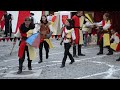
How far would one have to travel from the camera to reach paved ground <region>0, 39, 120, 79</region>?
9.52 m

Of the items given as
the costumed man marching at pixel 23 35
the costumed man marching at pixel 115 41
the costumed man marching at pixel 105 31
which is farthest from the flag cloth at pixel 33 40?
the costumed man marching at pixel 105 31

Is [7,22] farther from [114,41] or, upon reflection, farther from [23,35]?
[23,35]

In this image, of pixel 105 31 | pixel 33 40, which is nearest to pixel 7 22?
pixel 105 31

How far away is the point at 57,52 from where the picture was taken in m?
14.1

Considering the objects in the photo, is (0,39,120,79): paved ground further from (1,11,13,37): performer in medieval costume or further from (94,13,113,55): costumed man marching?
(1,11,13,37): performer in medieval costume

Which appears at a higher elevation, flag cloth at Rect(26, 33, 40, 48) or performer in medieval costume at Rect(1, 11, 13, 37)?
performer in medieval costume at Rect(1, 11, 13, 37)

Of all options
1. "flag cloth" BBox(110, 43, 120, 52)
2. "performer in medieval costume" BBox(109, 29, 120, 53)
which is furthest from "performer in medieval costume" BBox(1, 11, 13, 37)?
"flag cloth" BBox(110, 43, 120, 52)

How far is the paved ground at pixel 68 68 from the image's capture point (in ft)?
31.2

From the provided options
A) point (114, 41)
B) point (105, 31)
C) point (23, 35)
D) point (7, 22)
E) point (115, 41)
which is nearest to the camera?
point (23, 35)

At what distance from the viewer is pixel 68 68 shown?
1056 centimetres

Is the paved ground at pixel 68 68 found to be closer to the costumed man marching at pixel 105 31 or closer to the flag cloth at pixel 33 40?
the costumed man marching at pixel 105 31

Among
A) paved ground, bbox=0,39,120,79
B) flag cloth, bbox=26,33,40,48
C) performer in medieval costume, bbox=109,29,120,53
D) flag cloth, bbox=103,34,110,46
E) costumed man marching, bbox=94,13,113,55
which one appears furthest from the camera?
flag cloth, bbox=103,34,110,46
